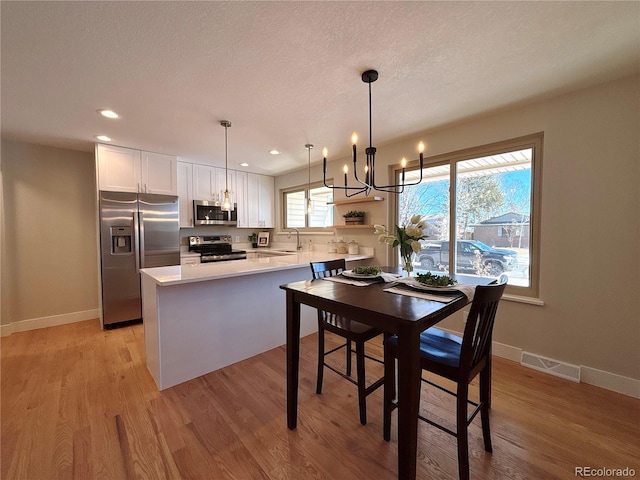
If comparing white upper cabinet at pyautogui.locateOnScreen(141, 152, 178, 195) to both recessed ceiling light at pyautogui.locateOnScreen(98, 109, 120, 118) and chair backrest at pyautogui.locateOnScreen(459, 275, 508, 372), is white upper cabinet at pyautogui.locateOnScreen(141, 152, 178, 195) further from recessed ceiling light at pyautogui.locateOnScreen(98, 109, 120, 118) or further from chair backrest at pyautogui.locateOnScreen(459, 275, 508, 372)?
chair backrest at pyautogui.locateOnScreen(459, 275, 508, 372)

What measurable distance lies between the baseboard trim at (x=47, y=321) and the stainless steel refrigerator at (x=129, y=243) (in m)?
0.69

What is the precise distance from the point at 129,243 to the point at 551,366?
189 inches

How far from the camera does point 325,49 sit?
1621 mm

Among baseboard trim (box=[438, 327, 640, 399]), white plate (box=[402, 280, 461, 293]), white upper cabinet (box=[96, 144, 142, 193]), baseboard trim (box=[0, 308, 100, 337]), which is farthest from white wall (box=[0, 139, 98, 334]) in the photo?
baseboard trim (box=[438, 327, 640, 399])

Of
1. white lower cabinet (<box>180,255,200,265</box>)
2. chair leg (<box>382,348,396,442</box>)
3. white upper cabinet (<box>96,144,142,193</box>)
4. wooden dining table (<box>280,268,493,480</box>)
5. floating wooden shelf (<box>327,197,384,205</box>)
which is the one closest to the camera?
wooden dining table (<box>280,268,493,480</box>)

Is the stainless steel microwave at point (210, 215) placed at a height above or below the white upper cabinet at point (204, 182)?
below

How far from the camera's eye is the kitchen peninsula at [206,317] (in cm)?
211

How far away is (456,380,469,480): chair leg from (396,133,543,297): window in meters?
1.75

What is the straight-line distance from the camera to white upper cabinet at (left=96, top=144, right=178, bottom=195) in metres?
3.37

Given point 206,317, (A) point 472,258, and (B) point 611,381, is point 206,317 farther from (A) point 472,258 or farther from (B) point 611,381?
(B) point 611,381

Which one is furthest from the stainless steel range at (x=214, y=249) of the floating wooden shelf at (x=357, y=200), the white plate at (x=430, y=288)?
the white plate at (x=430, y=288)

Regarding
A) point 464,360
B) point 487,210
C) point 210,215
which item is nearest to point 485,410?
point 464,360

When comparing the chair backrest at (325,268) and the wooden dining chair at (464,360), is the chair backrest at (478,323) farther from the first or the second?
the chair backrest at (325,268)

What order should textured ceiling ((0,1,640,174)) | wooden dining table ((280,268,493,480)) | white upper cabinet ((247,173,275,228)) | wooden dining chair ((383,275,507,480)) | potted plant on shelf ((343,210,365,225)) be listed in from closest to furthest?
wooden dining table ((280,268,493,480)) < wooden dining chair ((383,275,507,480)) < textured ceiling ((0,1,640,174)) < potted plant on shelf ((343,210,365,225)) < white upper cabinet ((247,173,275,228))
